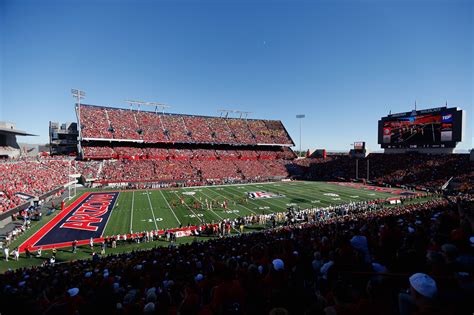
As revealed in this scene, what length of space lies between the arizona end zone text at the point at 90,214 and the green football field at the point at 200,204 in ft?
3.40

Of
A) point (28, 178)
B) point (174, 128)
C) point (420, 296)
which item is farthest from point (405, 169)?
point (28, 178)

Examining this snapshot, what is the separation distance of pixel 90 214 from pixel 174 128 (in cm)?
3789

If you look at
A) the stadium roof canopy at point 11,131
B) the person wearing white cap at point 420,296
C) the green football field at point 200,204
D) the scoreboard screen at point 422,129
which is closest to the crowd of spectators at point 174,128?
the stadium roof canopy at point 11,131

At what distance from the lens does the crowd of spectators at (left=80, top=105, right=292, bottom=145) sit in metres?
50.8

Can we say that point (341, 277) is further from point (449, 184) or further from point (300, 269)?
point (449, 184)

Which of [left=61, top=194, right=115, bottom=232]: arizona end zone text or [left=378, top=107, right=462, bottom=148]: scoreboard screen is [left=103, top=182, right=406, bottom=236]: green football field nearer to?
[left=61, top=194, right=115, bottom=232]: arizona end zone text

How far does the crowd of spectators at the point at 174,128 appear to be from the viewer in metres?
50.8

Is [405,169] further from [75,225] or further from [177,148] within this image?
[75,225]

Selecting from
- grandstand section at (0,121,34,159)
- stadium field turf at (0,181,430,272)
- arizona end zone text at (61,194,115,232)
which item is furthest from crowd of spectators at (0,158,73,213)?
grandstand section at (0,121,34,159)

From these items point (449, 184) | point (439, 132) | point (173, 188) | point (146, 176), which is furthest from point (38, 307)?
point (439, 132)

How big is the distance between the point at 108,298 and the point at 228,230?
49.8 feet

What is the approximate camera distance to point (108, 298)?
362 cm

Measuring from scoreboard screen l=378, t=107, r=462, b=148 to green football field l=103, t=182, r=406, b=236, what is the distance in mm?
14884

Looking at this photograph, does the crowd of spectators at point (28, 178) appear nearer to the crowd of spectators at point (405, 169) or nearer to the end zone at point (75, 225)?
the end zone at point (75, 225)
